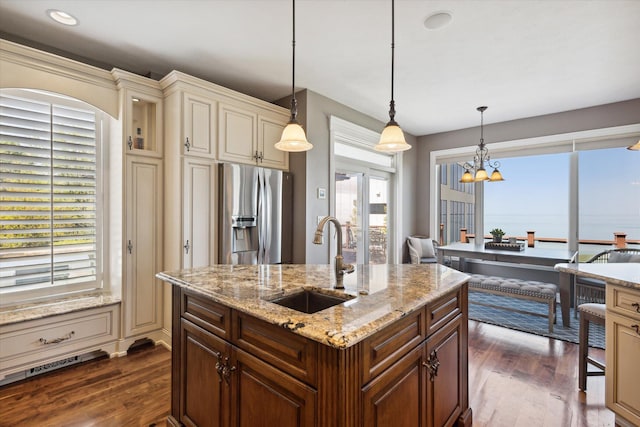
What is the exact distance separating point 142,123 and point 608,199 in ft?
19.6

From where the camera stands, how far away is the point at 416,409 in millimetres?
1347

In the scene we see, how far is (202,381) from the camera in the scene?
60.2 inches

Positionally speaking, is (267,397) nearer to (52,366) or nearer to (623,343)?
(623,343)

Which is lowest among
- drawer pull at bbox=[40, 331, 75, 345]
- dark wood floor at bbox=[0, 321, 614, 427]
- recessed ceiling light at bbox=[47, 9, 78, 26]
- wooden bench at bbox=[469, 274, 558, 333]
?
dark wood floor at bbox=[0, 321, 614, 427]

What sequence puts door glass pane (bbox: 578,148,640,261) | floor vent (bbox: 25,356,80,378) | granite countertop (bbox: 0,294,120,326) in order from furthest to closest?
door glass pane (bbox: 578,148,640,261) < floor vent (bbox: 25,356,80,378) < granite countertop (bbox: 0,294,120,326)

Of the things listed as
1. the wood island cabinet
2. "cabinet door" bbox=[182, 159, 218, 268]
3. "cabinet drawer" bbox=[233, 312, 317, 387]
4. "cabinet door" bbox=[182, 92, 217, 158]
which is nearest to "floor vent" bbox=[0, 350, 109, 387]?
"cabinet door" bbox=[182, 159, 218, 268]

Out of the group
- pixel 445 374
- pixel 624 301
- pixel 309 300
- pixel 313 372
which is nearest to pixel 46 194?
pixel 309 300

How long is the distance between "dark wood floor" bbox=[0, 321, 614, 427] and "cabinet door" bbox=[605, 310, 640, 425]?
0.21 meters

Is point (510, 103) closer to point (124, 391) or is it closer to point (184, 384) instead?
point (184, 384)

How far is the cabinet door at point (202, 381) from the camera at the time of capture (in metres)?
1.40

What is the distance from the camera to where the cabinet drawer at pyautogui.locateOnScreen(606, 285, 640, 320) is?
171cm

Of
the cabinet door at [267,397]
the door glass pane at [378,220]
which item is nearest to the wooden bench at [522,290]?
the door glass pane at [378,220]

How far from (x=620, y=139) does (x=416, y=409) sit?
15.7ft

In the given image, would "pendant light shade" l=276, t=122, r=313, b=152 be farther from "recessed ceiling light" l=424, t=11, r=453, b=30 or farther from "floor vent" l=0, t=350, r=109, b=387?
"floor vent" l=0, t=350, r=109, b=387
